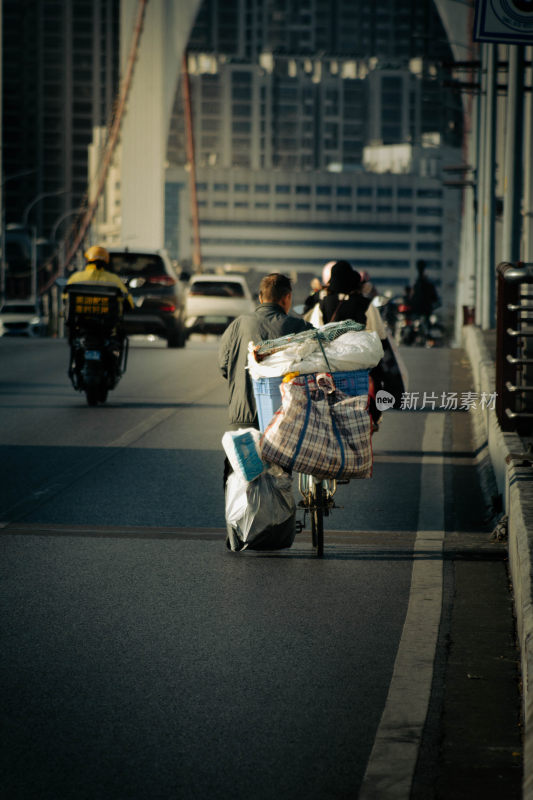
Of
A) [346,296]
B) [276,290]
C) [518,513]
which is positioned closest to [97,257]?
[346,296]

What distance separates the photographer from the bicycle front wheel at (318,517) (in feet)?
25.6

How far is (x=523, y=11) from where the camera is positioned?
7.31 m

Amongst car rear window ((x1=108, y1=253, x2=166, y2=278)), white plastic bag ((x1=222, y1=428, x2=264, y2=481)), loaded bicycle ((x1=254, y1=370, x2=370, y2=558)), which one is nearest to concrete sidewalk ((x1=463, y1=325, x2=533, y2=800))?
loaded bicycle ((x1=254, y1=370, x2=370, y2=558))

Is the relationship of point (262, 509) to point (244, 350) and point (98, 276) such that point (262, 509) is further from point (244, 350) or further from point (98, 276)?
point (98, 276)

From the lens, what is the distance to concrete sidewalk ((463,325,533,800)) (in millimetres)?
4321

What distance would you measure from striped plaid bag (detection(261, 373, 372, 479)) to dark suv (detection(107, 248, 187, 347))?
18034 mm

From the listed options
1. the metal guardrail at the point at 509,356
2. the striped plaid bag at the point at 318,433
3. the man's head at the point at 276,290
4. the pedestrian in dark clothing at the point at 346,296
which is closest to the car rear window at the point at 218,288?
the pedestrian in dark clothing at the point at 346,296

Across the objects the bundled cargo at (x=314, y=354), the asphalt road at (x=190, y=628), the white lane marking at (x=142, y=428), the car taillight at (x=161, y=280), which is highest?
the bundled cargo at (x=314, y=354)

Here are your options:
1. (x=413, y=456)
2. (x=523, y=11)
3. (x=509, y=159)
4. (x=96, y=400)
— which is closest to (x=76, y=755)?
(x=523, y=11)

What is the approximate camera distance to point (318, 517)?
7801mm

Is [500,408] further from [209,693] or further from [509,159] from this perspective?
[509,159]

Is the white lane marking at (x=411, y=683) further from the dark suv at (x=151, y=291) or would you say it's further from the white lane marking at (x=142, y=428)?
the dark suv at (x=151, y=291)

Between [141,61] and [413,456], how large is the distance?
128 metres

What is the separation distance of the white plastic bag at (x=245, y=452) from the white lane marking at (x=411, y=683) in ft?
3.36
